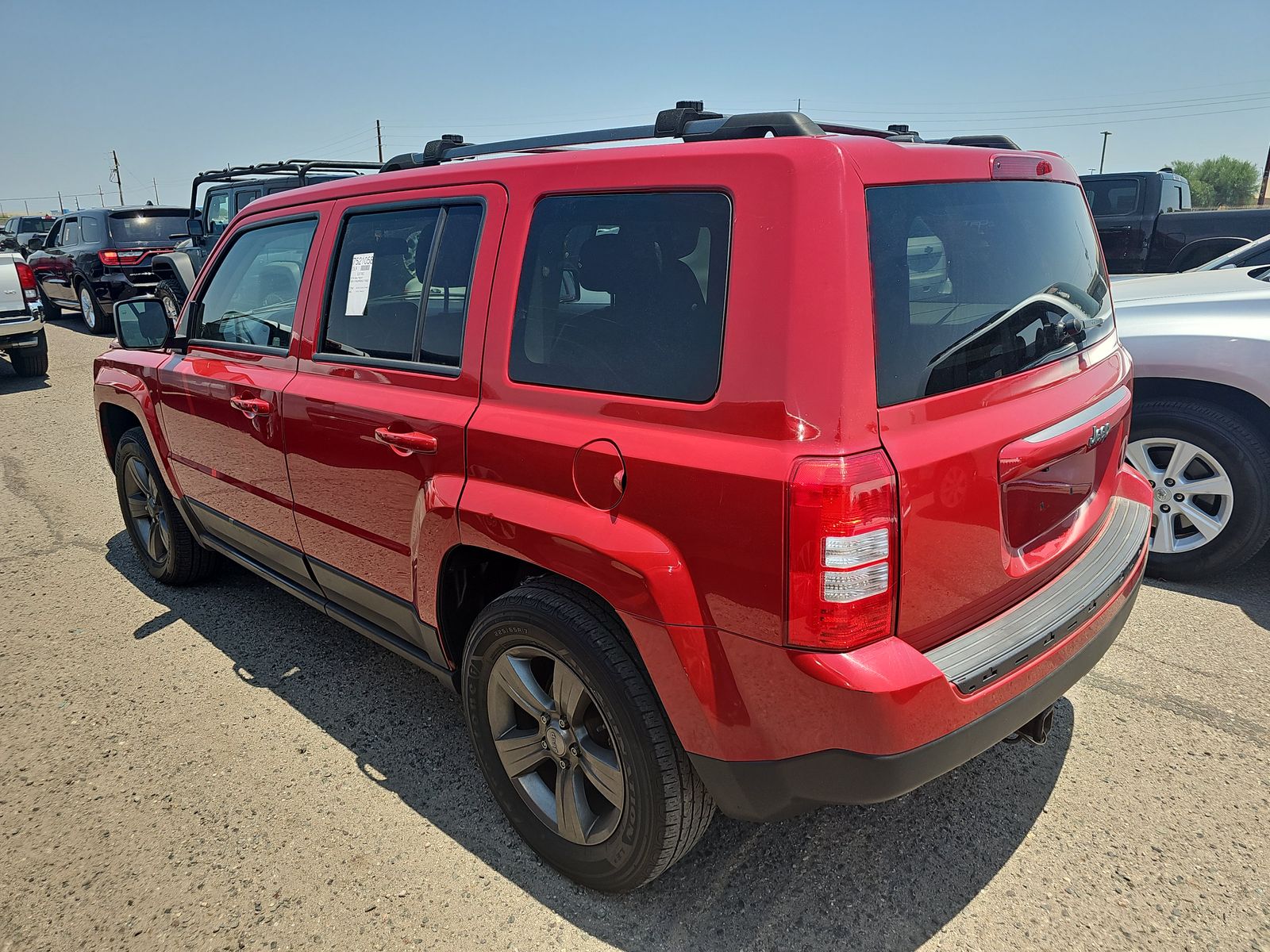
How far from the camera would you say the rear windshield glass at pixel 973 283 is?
1.76 m

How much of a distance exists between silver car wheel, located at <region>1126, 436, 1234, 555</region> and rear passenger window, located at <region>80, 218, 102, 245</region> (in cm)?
1458

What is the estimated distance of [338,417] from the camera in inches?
105

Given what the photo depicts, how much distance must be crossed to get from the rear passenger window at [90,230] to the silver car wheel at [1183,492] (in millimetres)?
14582

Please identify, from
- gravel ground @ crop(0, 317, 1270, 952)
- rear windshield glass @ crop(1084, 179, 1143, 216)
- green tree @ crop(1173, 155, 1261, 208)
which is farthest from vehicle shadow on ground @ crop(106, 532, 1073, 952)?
green tree @ crop(1173, 155, 1261, 208)

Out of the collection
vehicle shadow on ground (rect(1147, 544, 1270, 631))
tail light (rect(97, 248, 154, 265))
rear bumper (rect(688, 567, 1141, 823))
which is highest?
tail light (rect(97, 248, 154, 265))

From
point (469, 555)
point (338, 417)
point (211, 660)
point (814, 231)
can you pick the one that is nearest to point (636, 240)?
point (814, 231)

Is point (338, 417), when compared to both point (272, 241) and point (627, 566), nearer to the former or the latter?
point (272, 241)

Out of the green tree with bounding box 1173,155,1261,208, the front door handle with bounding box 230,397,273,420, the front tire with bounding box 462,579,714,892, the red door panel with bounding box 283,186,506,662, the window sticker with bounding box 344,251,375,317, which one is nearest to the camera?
the front tire with bounding box 462,579,714,892

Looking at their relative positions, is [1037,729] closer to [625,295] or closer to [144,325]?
[625,295]

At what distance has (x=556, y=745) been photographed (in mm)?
2234

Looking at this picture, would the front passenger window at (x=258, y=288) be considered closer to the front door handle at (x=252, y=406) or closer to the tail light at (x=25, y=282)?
the front door handle at (x=252, y=406)

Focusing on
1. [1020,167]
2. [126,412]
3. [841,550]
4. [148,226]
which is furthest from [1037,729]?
[148,226]

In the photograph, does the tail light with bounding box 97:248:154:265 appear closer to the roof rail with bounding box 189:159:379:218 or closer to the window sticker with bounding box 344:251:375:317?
the roof rail with bounding box 189:159:379:218

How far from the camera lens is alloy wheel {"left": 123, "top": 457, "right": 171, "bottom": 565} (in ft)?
13.8
